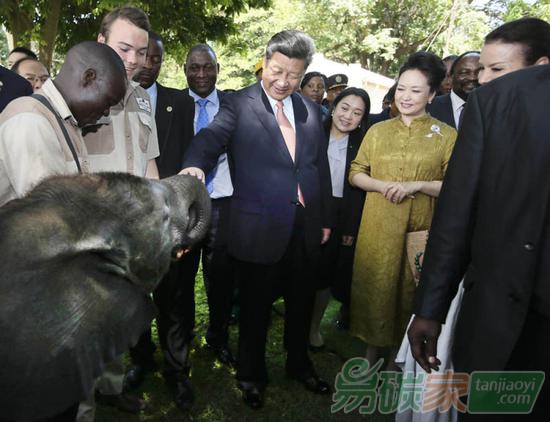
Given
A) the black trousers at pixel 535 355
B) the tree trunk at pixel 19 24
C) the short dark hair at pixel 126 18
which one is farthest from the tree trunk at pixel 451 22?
the black trousers at pixel 535 355

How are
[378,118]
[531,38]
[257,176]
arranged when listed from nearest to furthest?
[531,38] → [257,176] → [378,118]

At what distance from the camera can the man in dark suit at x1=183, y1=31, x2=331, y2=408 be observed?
3.08 metres

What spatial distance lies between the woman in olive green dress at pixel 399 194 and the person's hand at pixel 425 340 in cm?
139

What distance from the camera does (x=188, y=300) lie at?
357 cm

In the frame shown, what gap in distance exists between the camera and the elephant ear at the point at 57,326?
806 mm

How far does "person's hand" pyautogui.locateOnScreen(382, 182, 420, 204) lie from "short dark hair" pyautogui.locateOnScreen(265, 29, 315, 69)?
1.06m

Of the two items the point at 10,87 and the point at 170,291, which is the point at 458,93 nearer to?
the point at 170,291

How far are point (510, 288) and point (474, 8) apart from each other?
25180 mm

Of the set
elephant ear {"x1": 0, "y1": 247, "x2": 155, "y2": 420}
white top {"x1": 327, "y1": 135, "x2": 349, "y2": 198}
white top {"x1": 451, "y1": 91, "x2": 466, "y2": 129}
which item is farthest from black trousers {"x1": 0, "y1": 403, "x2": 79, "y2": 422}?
white top {"x1": 451, "y1": 91, "x2": 466, "y2": 129}

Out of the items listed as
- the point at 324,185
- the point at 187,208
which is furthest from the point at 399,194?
the point at 187,208

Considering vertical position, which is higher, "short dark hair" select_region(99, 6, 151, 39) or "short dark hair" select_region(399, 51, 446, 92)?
"short dark hair" select_region(99, 6, 151, 39)

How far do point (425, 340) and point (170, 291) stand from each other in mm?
1900

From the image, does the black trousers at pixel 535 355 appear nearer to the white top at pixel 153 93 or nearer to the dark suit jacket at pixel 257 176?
the dark suit jacket at pixel 257 176

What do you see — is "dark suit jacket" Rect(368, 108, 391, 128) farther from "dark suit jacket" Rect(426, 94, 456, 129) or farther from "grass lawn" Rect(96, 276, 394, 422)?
"grass lawn" Rect(96, 276, 394, 422)
